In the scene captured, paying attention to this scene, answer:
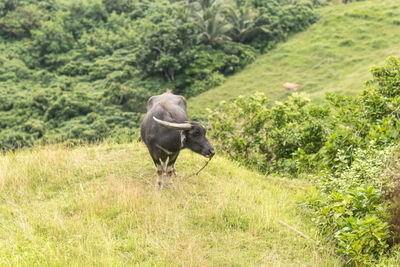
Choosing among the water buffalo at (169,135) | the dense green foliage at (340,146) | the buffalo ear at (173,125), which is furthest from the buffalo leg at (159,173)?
the dense green foliage at (340,146)

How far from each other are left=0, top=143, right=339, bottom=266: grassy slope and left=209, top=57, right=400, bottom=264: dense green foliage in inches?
16.7

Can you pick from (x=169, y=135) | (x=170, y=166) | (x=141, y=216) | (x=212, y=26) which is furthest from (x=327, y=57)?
(x=141, y=216)

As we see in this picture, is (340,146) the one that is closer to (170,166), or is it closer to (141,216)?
(170,166)

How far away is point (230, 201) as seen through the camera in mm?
4789

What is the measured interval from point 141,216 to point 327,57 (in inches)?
786

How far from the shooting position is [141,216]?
4.43 meters

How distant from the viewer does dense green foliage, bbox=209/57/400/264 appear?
359cm

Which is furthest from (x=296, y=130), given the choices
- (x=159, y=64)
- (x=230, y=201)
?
(x=159, y=64)

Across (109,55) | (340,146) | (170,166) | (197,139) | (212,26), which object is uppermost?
(212,26)

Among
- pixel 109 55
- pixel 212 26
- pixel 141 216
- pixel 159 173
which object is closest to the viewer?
pixel 141 216

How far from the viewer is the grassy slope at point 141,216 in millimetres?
3617

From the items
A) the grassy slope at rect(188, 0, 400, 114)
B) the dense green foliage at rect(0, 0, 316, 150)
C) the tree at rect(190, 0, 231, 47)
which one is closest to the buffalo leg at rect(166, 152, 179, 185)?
the dense green foliage at rect(0, 0, 316, 150)

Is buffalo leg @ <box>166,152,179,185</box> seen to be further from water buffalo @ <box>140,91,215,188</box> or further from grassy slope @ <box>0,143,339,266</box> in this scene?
grassy slope @ <box>0,143,339,266</box>

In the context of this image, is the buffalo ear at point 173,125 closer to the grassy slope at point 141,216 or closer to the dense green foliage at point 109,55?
the grassy slope at point 141,216
